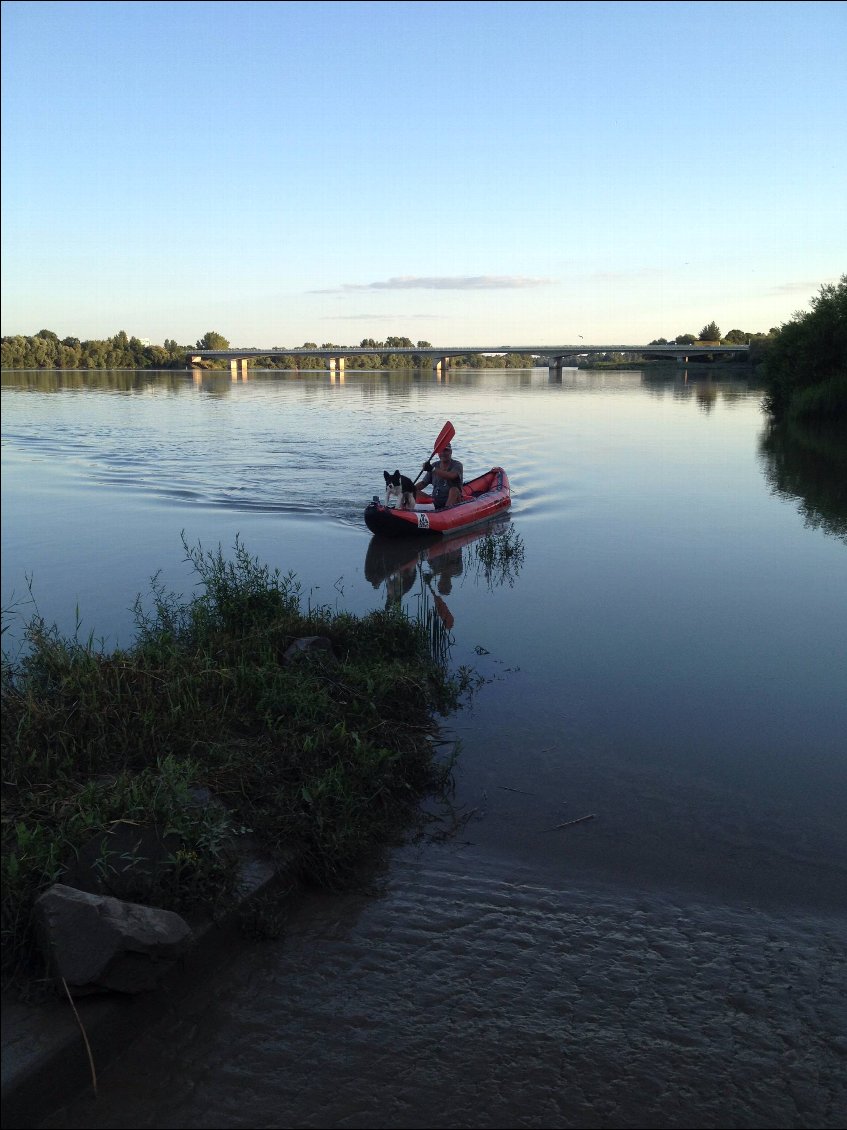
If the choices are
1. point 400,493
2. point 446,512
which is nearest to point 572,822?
point 446,512

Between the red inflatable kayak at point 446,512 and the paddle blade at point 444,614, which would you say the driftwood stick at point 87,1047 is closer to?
the paddle blade at point 444,614

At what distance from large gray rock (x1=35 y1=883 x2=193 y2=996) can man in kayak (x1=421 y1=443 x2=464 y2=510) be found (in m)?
11.8

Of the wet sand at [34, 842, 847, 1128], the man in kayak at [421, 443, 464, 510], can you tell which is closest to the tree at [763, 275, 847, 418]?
the man in kayak at [421, 443, 464, 510]

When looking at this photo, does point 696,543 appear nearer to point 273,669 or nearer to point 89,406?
point 273,669

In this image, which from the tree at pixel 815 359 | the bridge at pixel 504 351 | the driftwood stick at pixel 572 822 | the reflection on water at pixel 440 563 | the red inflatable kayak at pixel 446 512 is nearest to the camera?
the driftwood stick at pixel 572 822

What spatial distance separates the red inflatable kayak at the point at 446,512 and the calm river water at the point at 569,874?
1.43 feet

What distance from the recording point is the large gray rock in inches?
127

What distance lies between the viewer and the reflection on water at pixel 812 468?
16.2 metres

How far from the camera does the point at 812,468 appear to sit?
2236 centimetres

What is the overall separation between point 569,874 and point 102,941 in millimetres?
2476

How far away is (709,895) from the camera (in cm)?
450

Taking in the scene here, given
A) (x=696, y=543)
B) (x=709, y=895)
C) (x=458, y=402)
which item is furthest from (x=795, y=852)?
(x=458, y=402)

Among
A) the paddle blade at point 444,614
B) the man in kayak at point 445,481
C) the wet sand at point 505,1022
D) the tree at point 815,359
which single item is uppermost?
the tree at point 815,359

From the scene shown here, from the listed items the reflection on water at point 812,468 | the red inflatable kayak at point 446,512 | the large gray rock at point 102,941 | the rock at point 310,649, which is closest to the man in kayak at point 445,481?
the red inflatable kayak at point 446,512
